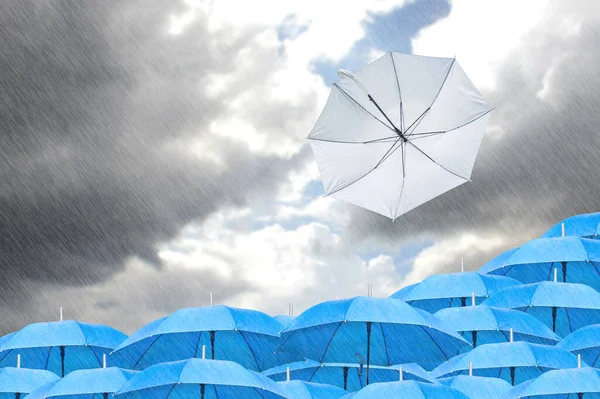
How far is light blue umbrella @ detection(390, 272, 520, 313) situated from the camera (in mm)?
20672

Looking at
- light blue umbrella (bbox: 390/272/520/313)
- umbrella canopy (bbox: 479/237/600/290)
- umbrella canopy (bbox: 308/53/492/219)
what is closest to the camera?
umbrella canopy (bbox: 308/53/492/219)

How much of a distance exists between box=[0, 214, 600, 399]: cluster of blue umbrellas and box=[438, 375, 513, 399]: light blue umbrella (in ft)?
0.05

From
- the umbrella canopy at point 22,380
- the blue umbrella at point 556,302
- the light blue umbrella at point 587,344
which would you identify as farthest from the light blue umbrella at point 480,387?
the umbrella canopy at point 22,380

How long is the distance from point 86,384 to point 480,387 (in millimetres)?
5128

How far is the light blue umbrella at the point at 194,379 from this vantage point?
13.1 m

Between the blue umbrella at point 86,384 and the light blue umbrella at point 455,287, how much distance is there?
7412 millimetres

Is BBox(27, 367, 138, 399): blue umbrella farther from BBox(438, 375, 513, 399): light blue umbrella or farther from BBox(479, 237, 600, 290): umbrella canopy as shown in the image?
BBox(479, 237, 600, 290): umbrella canopy

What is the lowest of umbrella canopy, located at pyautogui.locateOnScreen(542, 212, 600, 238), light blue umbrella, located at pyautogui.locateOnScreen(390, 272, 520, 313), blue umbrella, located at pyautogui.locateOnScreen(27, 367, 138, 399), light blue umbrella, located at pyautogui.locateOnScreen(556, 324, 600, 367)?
blue umbrella, located at pyautogui.locateOnScreen(27, 367, 138, 399)

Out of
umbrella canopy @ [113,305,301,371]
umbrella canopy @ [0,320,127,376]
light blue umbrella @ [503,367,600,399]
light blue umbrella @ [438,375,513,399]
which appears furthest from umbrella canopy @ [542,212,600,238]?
umbrella canopy @ [0,320,127,376]

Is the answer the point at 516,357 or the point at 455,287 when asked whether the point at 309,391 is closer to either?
the point at 516,357

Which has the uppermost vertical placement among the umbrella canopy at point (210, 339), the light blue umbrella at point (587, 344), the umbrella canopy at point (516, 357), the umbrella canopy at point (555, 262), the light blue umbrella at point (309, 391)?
the umbrella canopy at point (555, 262)

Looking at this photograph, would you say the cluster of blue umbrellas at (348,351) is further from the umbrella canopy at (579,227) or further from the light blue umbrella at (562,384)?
the umbrella canopy at (579,227)

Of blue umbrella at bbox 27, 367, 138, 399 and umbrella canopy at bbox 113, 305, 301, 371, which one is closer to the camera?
blue umbrella at bbox 27, 367, 138, 399

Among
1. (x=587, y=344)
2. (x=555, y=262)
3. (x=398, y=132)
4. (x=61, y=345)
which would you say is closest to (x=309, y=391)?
(x=587, y=344)
